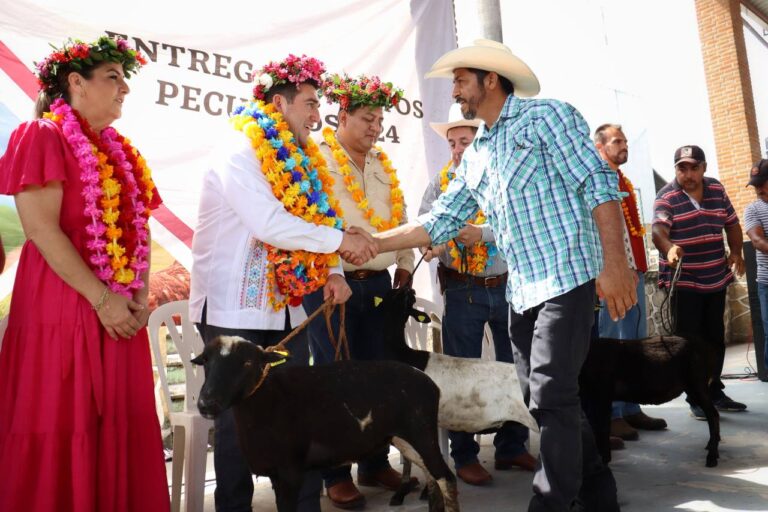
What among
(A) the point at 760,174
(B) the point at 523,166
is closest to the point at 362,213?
(B) the point at 523,166

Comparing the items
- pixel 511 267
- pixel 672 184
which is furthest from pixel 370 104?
pixel 672 184

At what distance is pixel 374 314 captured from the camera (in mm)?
3764

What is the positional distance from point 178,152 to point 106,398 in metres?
1.78

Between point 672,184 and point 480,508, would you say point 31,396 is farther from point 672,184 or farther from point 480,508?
point 672,184

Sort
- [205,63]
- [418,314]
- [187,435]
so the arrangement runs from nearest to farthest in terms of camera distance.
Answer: [187,435] < [418,314] < [205,63]

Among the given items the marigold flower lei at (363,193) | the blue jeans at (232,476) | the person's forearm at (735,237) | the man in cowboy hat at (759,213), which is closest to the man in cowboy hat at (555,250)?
the blue jeans at (232,476)

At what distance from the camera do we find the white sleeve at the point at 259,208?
2.83m

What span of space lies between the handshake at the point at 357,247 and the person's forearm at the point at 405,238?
86 mm

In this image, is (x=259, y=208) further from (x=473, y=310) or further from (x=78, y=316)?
(x=473, y=310)

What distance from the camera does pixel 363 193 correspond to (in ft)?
13.4

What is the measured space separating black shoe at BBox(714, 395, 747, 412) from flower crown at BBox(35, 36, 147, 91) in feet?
17.1

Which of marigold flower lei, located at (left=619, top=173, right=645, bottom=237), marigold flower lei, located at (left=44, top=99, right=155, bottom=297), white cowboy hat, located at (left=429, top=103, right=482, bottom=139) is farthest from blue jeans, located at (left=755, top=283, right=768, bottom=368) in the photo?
marigold flower lei, located at (left=44, top=99, right=155, bottom=297)

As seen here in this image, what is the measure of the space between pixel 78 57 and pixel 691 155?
15.0 ft

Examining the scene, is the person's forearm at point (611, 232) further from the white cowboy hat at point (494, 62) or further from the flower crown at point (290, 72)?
the flower crown at point (290, 72)
